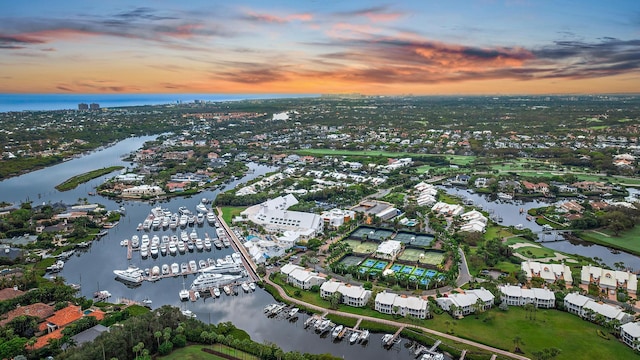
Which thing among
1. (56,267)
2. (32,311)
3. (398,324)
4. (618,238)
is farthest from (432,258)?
(56,267)

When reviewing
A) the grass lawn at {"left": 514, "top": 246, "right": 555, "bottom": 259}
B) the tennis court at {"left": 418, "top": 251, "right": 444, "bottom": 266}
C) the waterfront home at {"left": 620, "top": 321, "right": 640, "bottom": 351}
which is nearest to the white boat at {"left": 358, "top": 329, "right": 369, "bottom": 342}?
the tennis court at {"left": 418, "top": 251, "right": 444, "bottom": 266}

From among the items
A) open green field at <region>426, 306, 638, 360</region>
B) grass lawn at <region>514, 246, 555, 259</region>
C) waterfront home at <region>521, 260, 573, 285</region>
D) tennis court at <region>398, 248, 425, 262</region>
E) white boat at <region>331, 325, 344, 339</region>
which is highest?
waterfront home at <region>521, 260, 573, 285</region>

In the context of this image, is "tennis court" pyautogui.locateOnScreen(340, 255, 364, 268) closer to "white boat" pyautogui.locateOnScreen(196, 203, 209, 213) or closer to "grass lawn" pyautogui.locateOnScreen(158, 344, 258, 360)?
"grass lawn" pyautogui.locateOnScreen(158, 344, 258, 360)

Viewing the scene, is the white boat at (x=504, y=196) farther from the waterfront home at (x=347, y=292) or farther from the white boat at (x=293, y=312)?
the white boat at (x=293, y=312)

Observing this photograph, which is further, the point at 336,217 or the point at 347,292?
the point at 336,217

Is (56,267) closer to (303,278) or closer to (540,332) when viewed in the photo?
(303,278)

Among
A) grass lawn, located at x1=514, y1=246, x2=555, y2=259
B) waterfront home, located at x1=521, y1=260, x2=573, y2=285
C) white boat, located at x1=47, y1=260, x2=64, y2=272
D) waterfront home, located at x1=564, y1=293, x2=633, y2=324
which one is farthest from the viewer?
grass lawn, located at x1=514, y1=246, x2=555, y2=259

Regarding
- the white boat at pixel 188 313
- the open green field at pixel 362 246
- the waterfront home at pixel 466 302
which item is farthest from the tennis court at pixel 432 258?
the white boat at pixel 188 313
